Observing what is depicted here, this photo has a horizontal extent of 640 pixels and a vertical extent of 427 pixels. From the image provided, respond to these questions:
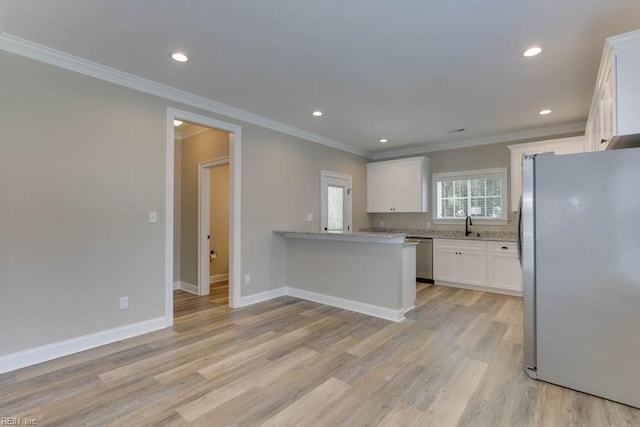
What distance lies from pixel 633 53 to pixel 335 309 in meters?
3.64

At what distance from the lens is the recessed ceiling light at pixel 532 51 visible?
2.53m

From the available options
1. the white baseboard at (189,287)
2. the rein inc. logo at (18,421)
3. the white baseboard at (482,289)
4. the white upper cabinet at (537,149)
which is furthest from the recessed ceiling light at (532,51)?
the white baseboard at (189,287)

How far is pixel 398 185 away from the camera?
619cm

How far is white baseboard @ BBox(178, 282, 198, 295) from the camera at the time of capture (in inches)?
195

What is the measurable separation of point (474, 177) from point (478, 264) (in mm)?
1619

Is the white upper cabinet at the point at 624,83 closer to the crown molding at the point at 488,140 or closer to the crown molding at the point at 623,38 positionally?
the crown molding at the point at 623,38

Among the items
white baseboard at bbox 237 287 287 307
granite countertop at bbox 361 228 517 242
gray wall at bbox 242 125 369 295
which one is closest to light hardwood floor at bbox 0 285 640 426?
white baseboard at bbox 237 287 287 307

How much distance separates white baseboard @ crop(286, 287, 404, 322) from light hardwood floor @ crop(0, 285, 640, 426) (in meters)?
0.16

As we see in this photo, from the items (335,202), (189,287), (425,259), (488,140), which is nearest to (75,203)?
(189,287)

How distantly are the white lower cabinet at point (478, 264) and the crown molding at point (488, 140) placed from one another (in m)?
1.82

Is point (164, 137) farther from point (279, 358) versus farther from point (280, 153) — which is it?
point (279, 358)

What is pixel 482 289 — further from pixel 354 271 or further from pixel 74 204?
pixel 74 204

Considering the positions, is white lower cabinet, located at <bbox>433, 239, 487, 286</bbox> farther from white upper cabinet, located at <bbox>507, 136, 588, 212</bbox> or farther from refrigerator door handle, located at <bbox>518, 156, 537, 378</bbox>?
refrigerator door handle, located at <bbox>518, 156, 537, 378</bbox>

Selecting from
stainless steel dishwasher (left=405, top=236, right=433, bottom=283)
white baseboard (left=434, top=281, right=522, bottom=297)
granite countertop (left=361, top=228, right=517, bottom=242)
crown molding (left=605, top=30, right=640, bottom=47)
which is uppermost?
crown molding (left=605, top=30, right=640, bottom=47)
